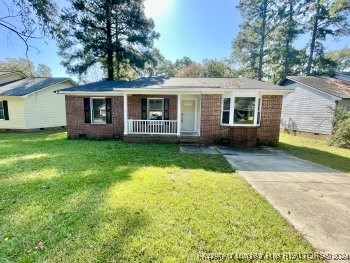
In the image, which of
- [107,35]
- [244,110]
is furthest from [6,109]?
[244,110]

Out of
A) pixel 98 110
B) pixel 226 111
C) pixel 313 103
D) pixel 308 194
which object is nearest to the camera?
pixel 308 194

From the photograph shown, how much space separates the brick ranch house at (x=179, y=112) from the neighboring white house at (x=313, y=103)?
17.3 feet

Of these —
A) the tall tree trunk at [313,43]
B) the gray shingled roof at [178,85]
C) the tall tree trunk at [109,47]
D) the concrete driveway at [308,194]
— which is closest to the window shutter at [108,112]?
the gray shingled roof at [178,85]

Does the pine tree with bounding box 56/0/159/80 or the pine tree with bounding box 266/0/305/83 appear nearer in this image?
the pine tree with bounding box 56/0/159/80

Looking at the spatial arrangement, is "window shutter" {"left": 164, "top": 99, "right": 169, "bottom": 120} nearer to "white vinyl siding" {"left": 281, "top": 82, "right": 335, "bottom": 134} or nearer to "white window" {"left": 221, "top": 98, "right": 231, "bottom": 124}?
"white window" {"left": 221, "top": 98, "right": 231, "bottom": 124}

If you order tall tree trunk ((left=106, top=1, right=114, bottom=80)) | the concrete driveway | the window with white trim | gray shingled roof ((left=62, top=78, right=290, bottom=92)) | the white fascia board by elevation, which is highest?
tall tree trunk ((left=106, top=1, right=114, bottom=80))

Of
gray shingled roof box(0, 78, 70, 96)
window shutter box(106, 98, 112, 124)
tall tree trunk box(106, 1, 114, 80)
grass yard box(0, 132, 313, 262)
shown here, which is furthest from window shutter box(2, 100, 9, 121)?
grass yard box(0, 132, 313, 262)

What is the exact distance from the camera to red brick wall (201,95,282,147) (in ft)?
33.1

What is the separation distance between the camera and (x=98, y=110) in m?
11.8

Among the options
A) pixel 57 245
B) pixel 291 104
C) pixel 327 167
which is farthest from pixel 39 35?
pixel 291 104

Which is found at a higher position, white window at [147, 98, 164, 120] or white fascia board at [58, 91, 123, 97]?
white fascia board at [58, 91, 123, 97]

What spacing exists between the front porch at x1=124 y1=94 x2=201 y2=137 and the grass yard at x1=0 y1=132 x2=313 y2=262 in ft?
16.4

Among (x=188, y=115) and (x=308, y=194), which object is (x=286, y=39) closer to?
(x=188, y=115)

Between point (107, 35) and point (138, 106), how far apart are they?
12.0 metres
